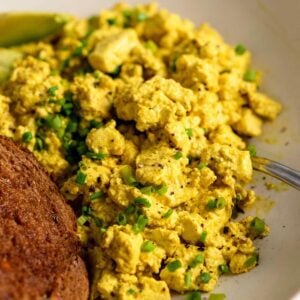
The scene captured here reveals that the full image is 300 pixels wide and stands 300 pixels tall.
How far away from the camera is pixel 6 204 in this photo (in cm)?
218

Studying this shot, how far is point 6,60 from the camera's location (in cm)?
281

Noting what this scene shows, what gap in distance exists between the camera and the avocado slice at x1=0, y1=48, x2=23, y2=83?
276cm

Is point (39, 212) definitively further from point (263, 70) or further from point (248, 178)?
point (263, 70)

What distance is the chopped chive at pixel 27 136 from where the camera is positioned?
8.16 feet

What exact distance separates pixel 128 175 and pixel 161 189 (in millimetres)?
136

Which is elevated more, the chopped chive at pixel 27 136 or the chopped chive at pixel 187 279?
the chopped chive at pixel 187 279

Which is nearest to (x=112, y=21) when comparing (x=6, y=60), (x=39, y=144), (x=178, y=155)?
(x=6, y=60)

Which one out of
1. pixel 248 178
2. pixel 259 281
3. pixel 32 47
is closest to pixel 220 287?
pixel 259 281

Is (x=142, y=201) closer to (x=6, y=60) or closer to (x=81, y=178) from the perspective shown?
(x=81, y=178)

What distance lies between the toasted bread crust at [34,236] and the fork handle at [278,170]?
0.75m

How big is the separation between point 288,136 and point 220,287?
0.78 metres

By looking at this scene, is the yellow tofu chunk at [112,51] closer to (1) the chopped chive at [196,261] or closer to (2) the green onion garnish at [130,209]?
(2) the green onion garnish at [130,209]

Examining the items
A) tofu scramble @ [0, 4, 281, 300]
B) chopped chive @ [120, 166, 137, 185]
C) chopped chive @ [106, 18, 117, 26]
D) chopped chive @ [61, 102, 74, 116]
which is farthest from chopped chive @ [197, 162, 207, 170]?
chopped chive @ [106, 18, 117, 26]

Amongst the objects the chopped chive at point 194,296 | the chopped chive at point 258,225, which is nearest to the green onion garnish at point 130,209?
the chopped chive at point 194,296
